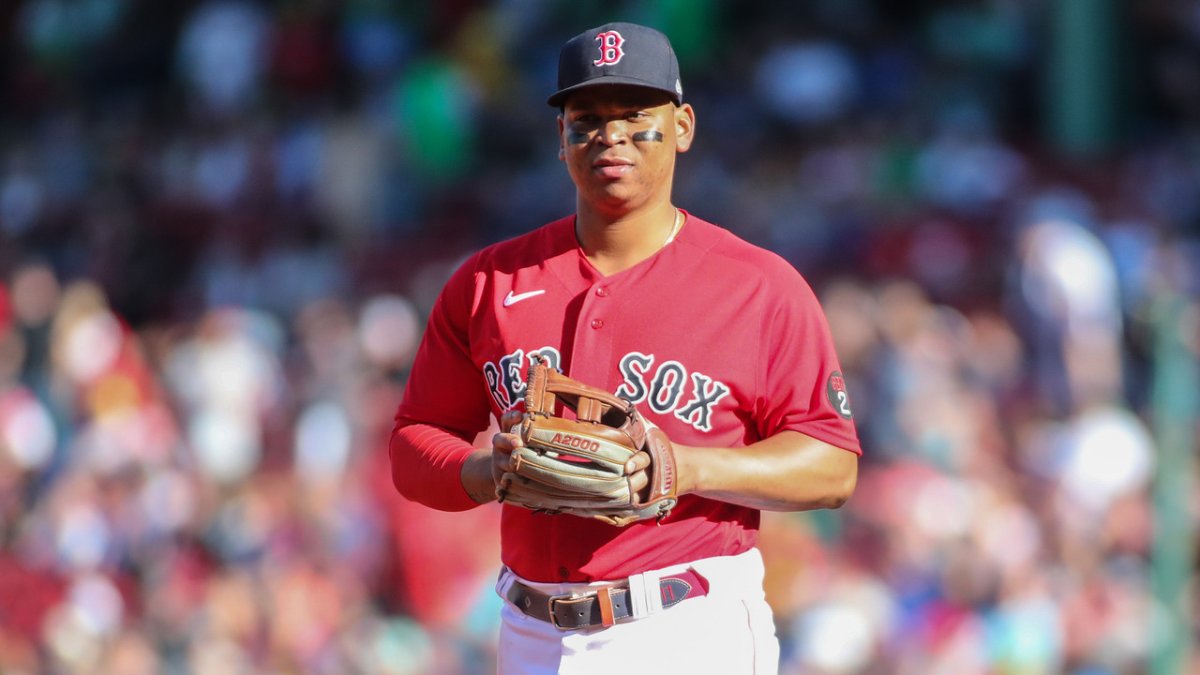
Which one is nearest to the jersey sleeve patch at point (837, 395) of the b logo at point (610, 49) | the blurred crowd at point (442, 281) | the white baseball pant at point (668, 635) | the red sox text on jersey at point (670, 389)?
the red sox text on jersey at point (670, 389)

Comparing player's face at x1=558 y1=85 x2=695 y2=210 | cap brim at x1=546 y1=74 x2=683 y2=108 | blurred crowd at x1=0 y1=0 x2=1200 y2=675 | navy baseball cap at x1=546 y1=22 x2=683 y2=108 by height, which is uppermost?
navy baseball cap at x1=546 y1=22 x2=683 y2=108

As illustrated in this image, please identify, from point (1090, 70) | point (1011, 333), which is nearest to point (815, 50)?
point (1090, 70)

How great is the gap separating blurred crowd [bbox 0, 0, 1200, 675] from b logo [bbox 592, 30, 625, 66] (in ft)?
13.4

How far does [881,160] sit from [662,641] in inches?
281

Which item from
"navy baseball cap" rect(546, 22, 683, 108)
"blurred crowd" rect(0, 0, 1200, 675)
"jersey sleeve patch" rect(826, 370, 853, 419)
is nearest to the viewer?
"navy baseball cap" rect(546, 22, 683, 108)

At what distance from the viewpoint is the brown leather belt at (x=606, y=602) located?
10.0 feet

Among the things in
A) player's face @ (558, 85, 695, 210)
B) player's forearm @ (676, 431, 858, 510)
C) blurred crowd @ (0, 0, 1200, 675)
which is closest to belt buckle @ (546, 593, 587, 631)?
player's forearm @ (676, 431, 858, 510)

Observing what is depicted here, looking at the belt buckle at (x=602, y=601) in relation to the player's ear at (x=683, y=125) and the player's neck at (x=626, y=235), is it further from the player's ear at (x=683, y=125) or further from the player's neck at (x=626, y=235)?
the player's ear at (x=683, y=125)

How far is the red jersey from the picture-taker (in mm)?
3082

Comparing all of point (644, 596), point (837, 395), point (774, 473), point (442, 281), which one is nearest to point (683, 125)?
point (837, 395)

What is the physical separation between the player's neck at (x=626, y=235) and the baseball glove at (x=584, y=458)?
391 millimetres

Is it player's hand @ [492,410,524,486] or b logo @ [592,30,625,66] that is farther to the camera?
b logo @ [592,30,625,66]

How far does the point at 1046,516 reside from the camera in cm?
696

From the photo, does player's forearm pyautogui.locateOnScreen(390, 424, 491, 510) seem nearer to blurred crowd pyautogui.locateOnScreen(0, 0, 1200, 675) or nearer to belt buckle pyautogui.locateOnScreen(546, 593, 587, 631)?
belt buckle pyautogui.locateOnScreen(546, 593, 587, 631)
